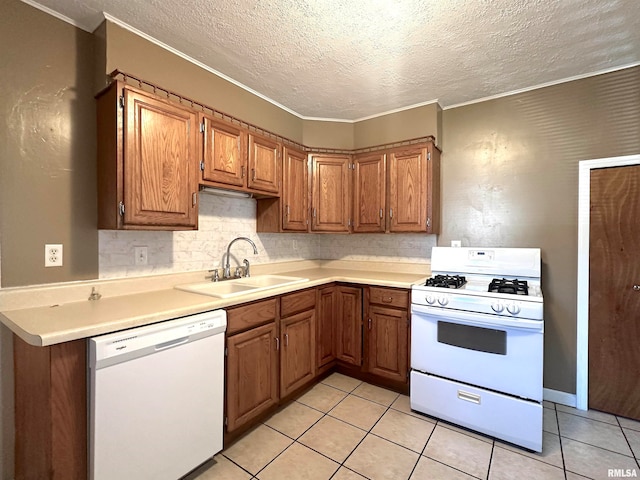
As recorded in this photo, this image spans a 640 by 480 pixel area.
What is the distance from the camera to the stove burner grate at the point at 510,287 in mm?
1955

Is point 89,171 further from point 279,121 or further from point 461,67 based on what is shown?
point 461,67

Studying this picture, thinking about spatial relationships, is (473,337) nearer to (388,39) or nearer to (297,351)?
(297,351)

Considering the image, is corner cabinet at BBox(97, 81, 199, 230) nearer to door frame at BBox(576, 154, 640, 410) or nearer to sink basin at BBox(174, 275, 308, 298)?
sink basin at BBox(174, 275, 308, 298)

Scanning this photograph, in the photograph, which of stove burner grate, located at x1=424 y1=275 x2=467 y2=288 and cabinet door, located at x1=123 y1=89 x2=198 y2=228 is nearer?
cabinet door, located at x1=123 y1=89 x2=198 y2=228

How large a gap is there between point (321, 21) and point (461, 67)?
1120mm

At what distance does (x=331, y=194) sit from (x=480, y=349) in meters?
1.83

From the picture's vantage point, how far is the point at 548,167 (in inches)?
93.0

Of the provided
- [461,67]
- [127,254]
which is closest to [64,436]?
[127,254]

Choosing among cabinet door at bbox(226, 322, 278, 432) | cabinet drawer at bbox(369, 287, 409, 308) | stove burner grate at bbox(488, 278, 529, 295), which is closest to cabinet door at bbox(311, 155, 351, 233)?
cabinet drawer at bbox(369, 287, 409, 308)

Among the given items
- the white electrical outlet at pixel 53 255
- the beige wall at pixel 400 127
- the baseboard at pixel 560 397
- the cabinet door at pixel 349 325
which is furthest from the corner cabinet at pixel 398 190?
the white electrical outlet at pixel 53 255

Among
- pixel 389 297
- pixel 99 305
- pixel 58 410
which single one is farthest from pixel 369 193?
pixel 58 410

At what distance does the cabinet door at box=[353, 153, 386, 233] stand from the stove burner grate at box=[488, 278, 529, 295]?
1.05m

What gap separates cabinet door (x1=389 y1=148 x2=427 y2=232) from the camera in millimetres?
2609

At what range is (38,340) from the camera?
1087mm
